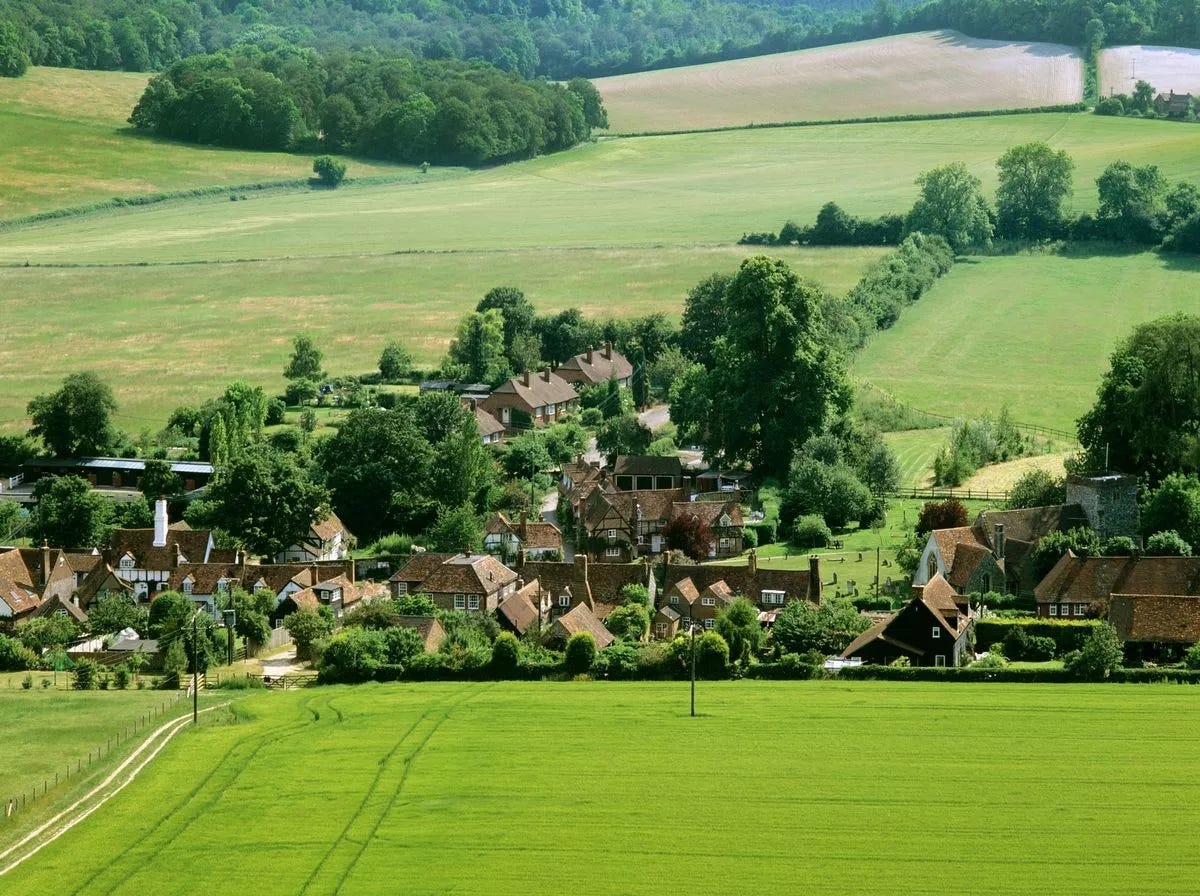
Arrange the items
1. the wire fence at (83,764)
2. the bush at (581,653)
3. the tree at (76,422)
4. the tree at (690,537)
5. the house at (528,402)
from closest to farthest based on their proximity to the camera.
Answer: the wire fence at (83,764) < the bush at (581,653) < the tree at (690,537) < the tree at (76,422) < the house at (528,402)

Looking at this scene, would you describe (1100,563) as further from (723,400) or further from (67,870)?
(67,870)

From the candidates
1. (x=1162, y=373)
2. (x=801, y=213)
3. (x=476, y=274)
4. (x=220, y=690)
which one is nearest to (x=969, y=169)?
(x=801, y=213)

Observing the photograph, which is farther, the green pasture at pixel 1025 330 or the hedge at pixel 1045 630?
the green pasture at pixel 1025 330

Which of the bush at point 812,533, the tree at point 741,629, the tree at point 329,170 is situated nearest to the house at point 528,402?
the bush at point 812,533

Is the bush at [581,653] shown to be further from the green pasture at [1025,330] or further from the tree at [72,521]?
the green pasture at [1025,330]

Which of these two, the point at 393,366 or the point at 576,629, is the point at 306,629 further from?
the point at 393,366

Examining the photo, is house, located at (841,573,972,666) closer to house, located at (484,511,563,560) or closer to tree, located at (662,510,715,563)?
tree, located at (662,510,715,563)
